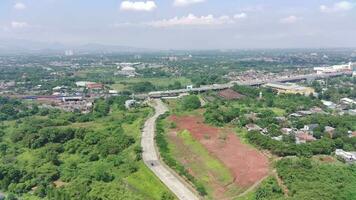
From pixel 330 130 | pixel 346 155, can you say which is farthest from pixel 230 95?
pixel 346 155

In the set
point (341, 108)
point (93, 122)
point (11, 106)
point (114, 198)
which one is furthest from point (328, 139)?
point (11, 106)

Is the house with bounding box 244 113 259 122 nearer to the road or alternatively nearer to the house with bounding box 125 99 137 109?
the road

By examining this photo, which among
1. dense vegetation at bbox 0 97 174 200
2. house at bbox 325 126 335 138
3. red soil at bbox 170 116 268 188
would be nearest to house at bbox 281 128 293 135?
house at bbox 325 126 335 138

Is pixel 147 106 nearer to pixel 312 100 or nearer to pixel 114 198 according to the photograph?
pixel 312 100

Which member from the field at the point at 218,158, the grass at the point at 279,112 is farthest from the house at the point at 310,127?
the field at the point at 218,158

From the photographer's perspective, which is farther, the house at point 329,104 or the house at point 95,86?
the house at point 95,86

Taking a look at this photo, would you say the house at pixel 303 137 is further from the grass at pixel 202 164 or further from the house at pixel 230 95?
the house at pixel 230 95
